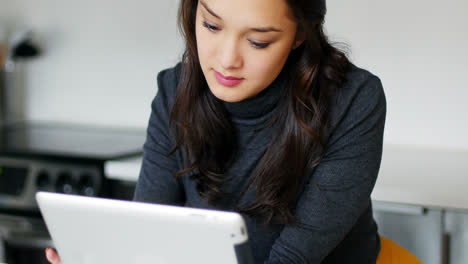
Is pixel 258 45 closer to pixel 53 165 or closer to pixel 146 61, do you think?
pixel 53 165

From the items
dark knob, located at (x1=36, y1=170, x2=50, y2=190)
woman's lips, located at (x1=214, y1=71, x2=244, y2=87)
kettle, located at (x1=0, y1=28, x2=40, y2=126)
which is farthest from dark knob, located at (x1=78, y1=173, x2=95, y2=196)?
woman's lips, located at (x1=214, y1=71, x2=244, y2=87)

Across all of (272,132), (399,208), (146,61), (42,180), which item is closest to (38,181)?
(42,180)

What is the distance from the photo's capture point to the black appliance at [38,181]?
1.75 meters

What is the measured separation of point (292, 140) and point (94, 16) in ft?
4.83

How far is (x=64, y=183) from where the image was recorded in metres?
1.79

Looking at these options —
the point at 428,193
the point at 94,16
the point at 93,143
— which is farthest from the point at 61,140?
the point at 428,193

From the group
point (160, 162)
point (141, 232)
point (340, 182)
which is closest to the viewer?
point (141, 232)

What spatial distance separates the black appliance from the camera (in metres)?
1.75

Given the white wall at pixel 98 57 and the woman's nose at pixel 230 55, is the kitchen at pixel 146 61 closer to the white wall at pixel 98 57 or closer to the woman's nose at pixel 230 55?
the white wall at pixel 98 57

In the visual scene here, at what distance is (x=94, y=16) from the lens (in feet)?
7.51

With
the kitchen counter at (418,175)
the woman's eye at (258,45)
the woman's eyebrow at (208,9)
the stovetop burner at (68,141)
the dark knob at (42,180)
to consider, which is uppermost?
the woman's eyebrow at (208,9)

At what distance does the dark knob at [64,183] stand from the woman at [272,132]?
2.07ft

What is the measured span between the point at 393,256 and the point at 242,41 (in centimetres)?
61

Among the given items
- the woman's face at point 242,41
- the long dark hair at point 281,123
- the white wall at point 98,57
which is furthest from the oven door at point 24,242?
the woman's face at point 242,41
